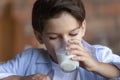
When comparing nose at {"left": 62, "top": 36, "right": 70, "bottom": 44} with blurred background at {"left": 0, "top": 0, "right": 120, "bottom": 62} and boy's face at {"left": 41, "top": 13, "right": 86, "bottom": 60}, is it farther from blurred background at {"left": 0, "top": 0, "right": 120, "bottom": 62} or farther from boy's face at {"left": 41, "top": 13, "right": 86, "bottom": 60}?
blurred background at {"left": 0, "top": 0, "right": 120, "bottom": 62}

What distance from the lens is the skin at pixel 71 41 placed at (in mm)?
842

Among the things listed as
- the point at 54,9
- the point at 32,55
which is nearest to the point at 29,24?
the point at 32,55

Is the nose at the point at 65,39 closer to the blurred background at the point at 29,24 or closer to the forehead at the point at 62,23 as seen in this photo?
the forehead at the point at 62,23

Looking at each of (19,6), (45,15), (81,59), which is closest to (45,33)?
(45,15)

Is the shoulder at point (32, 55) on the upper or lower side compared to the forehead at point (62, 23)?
lower

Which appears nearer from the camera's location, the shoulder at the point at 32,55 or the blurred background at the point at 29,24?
the shoulder at the point at 32,55

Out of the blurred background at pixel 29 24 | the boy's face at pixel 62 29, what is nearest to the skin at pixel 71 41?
the boy's face at pixel 62 29

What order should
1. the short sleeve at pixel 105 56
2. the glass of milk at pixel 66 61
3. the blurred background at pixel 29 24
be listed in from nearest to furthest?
the glass of milk at pixel 66 61
the short sleeve at pixel 105 56
the blurred background at pixel 29 24

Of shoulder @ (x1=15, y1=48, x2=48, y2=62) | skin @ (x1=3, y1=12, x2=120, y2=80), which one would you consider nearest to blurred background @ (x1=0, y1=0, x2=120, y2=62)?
shoulder @ (x1=15, y1=48, x2=48, y2=62)

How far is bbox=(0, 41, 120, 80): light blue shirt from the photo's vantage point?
958 millimetres

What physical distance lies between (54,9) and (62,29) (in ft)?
0.19

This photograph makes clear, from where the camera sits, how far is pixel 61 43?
0.89m

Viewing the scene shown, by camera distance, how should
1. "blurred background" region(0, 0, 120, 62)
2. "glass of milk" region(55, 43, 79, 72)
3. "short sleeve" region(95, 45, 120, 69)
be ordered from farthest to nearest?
"blurred background" region(0, 0, 120, 62)
"short sleeve" region(95, 45, 120, 69)
"glass of milk" region(55, 43, 79, 72)

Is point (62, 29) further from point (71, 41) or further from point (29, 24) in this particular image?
point (29, 24)
